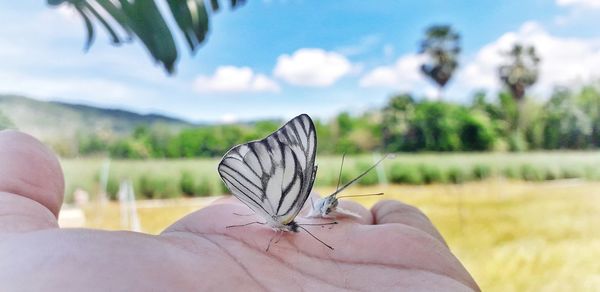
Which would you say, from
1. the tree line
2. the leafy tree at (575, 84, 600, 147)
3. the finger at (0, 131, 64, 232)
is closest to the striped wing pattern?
the finger at (0, 131, 64, 232)

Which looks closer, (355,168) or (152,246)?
(152,246)

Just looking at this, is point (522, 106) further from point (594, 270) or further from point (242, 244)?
point (242, 244)

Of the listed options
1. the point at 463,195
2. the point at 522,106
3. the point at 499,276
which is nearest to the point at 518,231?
the point at 463,195

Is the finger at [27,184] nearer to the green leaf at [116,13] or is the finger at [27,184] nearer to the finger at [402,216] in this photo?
the finger at [402,216]

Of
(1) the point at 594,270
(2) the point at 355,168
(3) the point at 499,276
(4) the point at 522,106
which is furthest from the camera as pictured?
(4) the point at 522,106

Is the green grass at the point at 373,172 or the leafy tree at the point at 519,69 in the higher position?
the leafy tree at the point at 519,69

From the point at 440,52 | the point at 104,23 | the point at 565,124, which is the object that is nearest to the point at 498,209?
the point at 565,124

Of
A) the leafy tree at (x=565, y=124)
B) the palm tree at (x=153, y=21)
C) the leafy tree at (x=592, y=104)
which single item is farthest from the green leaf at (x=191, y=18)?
the leafy tree at (x=592, y=104)
